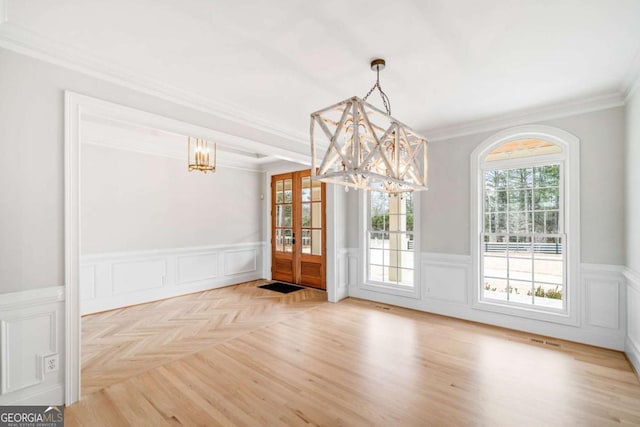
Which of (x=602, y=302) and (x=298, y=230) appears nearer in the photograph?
(x=602, y=302)

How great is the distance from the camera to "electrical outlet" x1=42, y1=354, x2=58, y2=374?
2129 millimetres

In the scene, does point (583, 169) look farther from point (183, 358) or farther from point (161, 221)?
point (161, 221)

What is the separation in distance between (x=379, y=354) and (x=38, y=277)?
2.93m

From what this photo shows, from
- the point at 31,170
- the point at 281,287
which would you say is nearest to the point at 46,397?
the point at 31,170

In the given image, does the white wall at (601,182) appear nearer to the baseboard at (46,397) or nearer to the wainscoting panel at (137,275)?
the baseboard at (46,397)

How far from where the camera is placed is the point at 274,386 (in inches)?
96.7

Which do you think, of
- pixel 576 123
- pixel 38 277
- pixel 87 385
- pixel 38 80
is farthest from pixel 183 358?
pixel 576 123

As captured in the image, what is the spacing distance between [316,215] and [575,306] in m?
3.94

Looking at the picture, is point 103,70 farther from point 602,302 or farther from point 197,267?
point 602,302

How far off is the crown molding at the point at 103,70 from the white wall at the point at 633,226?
377 cm

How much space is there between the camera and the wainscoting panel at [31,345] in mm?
1998

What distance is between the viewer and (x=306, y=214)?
5926 mm

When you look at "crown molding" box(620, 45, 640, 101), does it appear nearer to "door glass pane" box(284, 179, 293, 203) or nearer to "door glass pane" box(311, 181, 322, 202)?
"door glass pane" box(311, 181, 322, 202)

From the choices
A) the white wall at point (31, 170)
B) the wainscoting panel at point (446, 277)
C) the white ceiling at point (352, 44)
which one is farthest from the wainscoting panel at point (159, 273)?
the wainscoting panel at point (446, 277)
